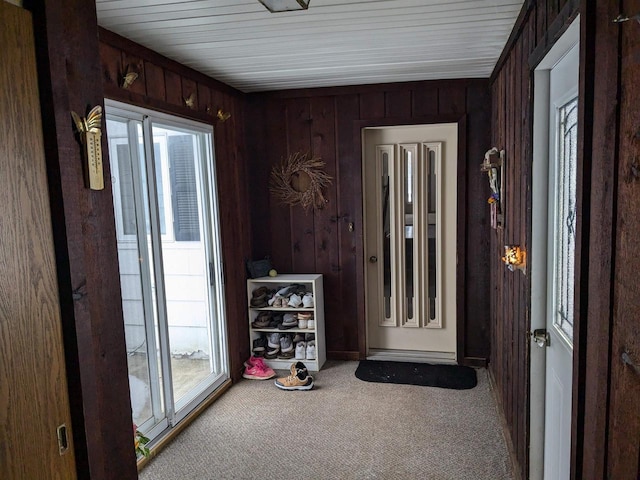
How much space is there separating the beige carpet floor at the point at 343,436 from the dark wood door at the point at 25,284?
5.59 feet

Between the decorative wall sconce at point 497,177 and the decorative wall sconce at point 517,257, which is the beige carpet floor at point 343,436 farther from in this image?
the decorative wall sconce at point 497,177

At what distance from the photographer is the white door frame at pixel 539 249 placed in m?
1.97

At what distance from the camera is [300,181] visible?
4098 millimetres

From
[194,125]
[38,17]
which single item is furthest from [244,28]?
[38,17]

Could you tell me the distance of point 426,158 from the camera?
157 inches

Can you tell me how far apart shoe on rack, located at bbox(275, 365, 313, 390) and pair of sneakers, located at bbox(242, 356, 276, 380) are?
190 mm

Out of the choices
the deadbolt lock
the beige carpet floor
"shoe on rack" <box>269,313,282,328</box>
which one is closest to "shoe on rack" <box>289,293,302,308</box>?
"shoe on rack" <box>269,313,282,328</box>

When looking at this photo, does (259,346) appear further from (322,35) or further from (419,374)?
(322,35)

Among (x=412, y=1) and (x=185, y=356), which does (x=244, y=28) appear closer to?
(x=412, y=1)

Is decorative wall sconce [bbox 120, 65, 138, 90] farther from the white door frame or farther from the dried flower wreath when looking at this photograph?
→ the white door frame

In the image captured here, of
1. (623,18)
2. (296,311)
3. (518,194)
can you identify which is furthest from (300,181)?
(623,18)

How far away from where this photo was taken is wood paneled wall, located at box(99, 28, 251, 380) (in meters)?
2.52

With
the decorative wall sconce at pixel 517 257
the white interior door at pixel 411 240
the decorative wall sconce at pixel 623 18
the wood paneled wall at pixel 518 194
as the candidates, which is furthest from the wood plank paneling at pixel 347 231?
the decorative wall sconce at pixel 623 18

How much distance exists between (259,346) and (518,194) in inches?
99.2
